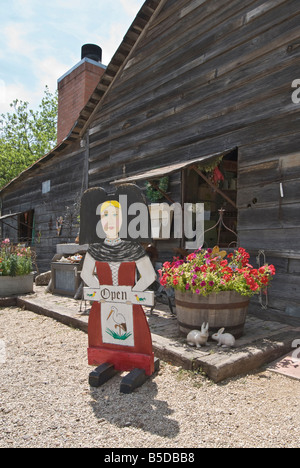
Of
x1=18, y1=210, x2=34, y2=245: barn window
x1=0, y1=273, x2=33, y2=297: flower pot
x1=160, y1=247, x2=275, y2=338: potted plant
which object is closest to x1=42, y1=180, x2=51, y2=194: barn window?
x1=18, y1=210, x2=34, y2=245: barn window

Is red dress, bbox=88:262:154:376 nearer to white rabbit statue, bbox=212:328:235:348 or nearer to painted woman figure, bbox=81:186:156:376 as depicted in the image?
painted woman figure, bbox=81:186:156:376

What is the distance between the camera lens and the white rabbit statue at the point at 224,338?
368cm

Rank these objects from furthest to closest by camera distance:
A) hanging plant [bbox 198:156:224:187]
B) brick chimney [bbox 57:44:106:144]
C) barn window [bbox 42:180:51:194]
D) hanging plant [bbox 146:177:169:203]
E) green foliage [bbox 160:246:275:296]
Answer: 1. brick chimney [bbox 57:44:106:144]
2. barn window [bbox 42:180:51:194]
3. hanging plant [bbox 146:177:169:203]
4. hanging plant [bbox 198:156:224:187]
5. green foliage [bbox 160:246:275:296]

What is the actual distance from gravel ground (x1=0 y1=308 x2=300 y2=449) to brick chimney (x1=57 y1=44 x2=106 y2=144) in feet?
35.3

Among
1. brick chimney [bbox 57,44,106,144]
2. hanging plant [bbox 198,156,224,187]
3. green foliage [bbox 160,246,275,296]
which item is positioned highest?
brick chimney [bbox 57,44,106,144]

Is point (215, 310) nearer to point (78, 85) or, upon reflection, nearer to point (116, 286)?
point (116, 286)

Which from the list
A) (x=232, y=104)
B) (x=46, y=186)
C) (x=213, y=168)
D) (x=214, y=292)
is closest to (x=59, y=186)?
(x=46, y=186)

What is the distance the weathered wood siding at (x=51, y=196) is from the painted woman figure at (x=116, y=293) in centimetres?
660

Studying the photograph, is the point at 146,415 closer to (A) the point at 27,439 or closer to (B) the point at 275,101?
(A) the point at 27,439

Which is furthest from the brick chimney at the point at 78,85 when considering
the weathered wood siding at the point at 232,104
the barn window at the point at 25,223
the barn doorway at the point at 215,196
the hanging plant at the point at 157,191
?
the barn doorway at the point at 215,196

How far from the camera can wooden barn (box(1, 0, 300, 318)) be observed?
16.0ft

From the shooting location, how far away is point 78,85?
500 inches

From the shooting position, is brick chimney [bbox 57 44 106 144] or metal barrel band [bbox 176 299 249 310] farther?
brick chimney [bbox 57 44 106 144]

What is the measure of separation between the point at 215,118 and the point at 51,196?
22.7 ft
